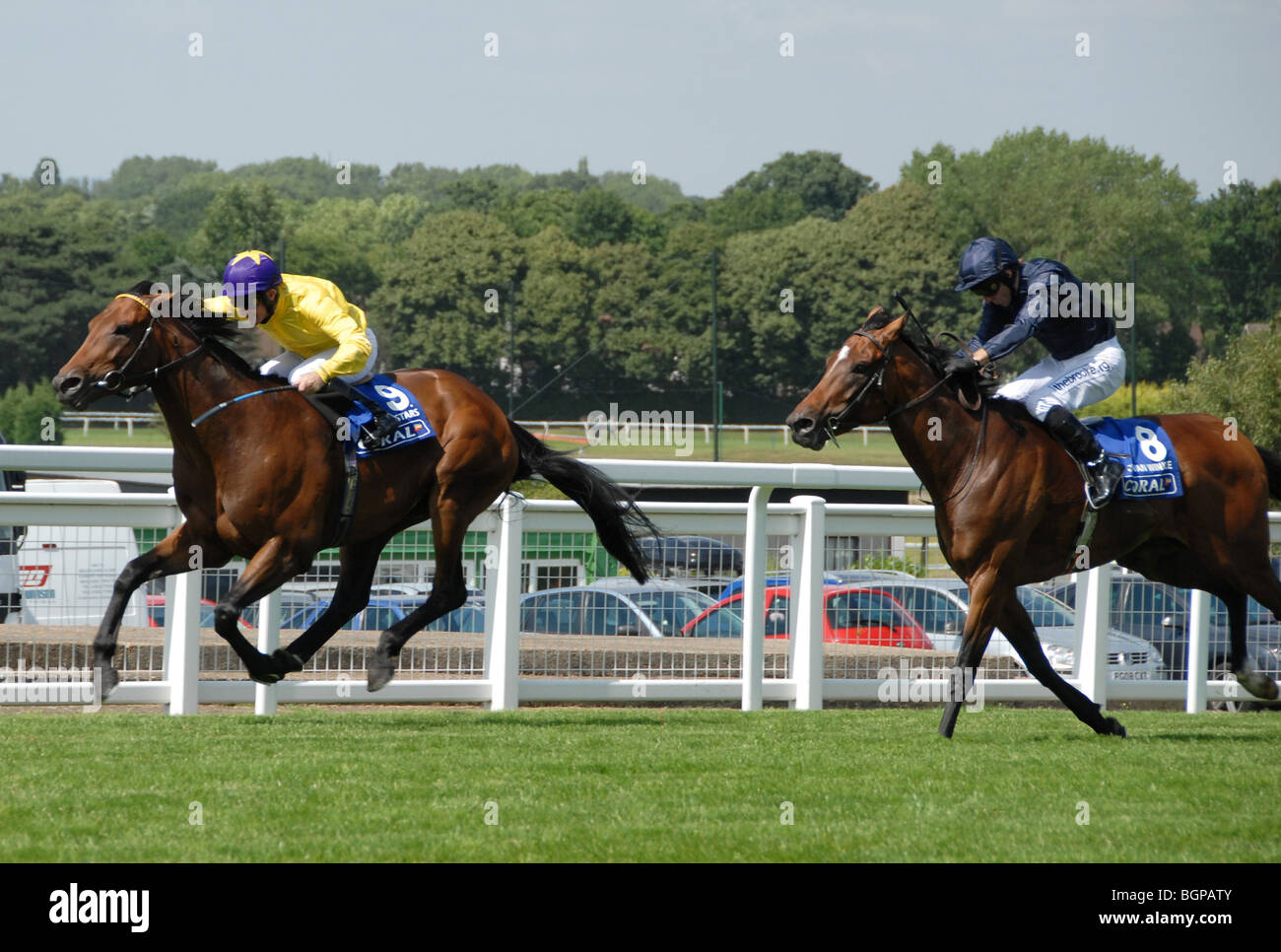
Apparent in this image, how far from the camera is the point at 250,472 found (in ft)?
22.9

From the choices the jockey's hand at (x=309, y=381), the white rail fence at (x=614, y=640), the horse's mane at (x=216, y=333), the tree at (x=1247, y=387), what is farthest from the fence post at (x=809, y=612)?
the tree at (x=1247, y=387)

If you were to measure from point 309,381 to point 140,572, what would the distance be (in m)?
1.16

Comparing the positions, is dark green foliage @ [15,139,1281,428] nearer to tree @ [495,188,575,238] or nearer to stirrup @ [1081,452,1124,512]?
tree @ [495,188,575,238]

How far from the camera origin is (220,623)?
6871mm

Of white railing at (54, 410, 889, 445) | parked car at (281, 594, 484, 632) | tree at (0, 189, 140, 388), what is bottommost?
parked car at (281, 594, 484, 632)

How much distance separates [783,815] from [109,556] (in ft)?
15.3

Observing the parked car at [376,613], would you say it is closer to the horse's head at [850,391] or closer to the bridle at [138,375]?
the bridle at [138,375]

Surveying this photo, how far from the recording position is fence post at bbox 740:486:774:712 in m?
9.00

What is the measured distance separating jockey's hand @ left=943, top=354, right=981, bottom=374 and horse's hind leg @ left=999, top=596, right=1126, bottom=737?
112cm

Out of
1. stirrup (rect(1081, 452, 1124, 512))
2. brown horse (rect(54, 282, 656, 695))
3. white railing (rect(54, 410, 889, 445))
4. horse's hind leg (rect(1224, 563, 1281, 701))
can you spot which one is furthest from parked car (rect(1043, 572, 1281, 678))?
white railing (rect(54, 410, 889, 445))

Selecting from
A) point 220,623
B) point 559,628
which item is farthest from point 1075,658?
point 220,623

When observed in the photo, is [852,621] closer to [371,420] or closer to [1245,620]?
[1245,620]

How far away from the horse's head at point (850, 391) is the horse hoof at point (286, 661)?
2.61 meters
